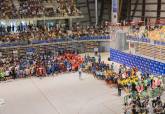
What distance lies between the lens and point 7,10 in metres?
41.1

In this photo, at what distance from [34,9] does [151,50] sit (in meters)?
18.1

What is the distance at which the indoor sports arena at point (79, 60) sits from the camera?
73.0 ft

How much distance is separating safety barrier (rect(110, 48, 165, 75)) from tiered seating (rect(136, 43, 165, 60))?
43.2 inches

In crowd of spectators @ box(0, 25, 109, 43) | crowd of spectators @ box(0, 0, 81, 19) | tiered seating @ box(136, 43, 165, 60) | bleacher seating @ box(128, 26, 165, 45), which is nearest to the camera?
bleacher seating @ box(128, 26, 165, 45)

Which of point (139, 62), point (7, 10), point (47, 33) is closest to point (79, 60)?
point (139, 62)

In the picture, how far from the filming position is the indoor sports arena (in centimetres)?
2227

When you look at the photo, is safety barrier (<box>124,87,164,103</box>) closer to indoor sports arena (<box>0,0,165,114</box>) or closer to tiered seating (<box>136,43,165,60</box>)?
indoor sports arena (<box>0,0,165,114</box>)

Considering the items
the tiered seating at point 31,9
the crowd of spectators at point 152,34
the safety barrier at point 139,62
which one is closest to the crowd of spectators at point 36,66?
the safety barrier at point 139,62

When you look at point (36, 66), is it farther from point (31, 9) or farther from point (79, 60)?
point (31, 9)

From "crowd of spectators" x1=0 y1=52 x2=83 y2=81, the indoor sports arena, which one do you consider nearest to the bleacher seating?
the indoor sports arena

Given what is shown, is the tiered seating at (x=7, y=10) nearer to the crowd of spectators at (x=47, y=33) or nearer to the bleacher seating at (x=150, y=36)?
the crowd of spectators at (x=47, y=33)

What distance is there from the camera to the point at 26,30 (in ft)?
135

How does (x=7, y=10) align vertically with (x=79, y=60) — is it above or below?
above

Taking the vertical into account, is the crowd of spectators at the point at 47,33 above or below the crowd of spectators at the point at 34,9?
below
